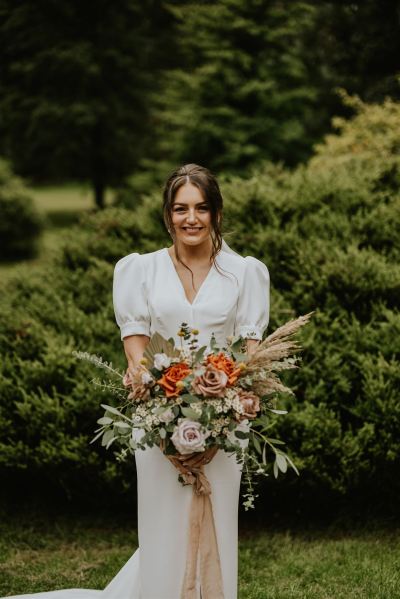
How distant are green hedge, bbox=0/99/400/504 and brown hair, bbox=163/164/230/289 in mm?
1125

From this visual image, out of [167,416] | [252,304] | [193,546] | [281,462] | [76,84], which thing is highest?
[76,84]

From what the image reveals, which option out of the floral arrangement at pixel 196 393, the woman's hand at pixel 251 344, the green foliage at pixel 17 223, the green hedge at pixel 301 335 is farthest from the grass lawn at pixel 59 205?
the floral arrangement at pixel 196 393

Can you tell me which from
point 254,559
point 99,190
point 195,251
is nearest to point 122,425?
point 195,251

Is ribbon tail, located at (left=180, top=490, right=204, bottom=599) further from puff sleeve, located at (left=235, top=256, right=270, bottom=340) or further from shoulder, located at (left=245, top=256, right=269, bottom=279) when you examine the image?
shoulder, located at (left=245, top=256, right=269, bottom=279)

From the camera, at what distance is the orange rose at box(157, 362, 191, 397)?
2.88 meters

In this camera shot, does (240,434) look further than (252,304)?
No

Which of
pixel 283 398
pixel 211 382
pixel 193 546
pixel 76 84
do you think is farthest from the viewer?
pixel 76 84

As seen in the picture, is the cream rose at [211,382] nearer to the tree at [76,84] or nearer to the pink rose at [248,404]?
the pink rose at [248,404]

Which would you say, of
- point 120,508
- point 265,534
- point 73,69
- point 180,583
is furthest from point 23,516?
point 73,69

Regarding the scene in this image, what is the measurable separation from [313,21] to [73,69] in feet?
31.0

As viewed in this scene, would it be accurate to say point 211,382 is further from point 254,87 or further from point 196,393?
point 254,87

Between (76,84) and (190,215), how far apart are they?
2262 cm

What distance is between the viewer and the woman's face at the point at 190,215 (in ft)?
10.8

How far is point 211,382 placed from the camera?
2836 mm
